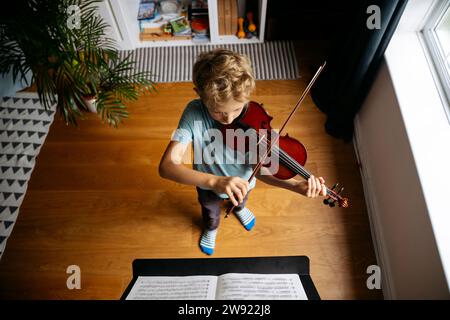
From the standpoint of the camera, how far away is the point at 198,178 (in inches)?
40.8

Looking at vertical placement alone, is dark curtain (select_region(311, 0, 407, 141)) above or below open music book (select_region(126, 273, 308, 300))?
above

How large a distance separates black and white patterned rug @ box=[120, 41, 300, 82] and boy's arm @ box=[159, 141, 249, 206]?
1.28m

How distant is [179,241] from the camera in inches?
66.4

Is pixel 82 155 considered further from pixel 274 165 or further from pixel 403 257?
pixel 403 257

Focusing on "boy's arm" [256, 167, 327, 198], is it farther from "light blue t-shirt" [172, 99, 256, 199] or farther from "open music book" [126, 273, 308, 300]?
"open music book" [126, 273, 308, 300]

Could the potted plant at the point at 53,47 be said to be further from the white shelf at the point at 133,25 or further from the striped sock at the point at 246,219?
the striped sock at the point at 246,219

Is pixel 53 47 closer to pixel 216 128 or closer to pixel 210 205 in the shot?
pixel 216 128

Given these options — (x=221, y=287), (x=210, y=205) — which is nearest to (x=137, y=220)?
(x=210, y=205)

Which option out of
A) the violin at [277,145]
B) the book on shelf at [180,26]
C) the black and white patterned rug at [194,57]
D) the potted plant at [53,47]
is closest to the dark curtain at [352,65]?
the black and white patterned rug at [194,57]

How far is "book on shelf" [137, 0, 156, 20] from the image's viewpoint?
93.9 inches

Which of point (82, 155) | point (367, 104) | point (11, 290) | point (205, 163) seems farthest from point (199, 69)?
point (11, 290)

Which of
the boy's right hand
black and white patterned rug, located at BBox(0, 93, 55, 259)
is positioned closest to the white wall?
the boy's right hand

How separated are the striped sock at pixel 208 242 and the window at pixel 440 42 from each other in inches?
48.6
